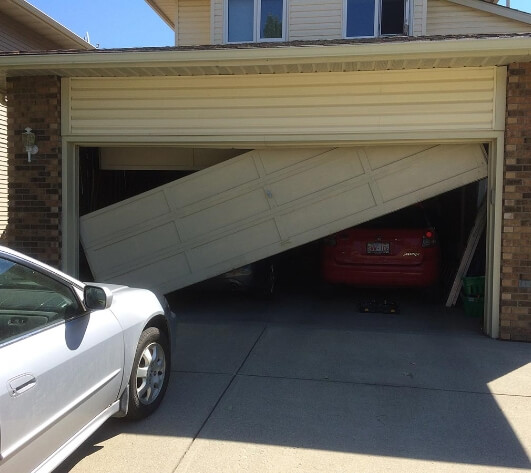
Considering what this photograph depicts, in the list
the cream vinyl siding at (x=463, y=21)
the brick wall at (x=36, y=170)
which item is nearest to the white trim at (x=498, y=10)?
the cream vinyl siding at (x=463, y=21)

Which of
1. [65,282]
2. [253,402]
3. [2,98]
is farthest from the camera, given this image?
[2,98]

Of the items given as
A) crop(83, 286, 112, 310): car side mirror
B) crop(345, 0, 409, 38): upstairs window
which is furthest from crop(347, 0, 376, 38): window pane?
crop(83, 286, 112, 310): car side mirror

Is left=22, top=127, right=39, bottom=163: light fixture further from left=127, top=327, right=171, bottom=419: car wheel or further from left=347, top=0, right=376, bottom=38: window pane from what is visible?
left=347, top=0, right=376, bottom=38: window pane

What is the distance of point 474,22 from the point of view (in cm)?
1070

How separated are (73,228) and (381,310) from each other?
175 inches

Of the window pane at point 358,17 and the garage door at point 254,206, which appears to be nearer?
the garage door at point 254,206

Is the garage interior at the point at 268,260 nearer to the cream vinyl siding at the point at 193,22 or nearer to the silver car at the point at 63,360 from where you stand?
the silver car at the point at 63,360

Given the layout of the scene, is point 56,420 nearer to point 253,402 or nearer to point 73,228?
point 253,402

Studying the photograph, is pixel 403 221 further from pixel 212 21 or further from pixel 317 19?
pixel 212 21

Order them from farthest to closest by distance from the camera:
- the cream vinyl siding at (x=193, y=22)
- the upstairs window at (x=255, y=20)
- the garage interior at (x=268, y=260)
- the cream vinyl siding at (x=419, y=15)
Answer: the cream vinyl siding at (x=193, y=22) < the upstairs window at (x=255, y=20) < the cream vinyl siding at (x=419, y=15) < the garage interior at (x=268, y=260)

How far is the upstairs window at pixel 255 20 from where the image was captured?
10.8m

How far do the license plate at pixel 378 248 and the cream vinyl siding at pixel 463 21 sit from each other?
567 cm

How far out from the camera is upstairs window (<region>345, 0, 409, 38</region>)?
10.5m

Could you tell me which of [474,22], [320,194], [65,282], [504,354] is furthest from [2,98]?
[474,22]
